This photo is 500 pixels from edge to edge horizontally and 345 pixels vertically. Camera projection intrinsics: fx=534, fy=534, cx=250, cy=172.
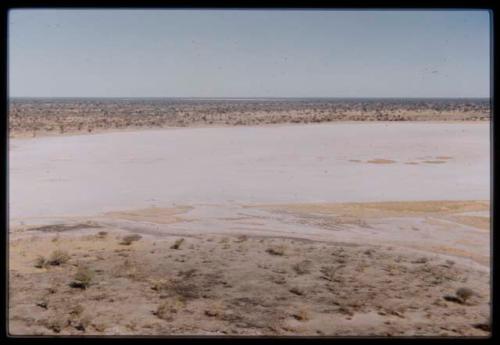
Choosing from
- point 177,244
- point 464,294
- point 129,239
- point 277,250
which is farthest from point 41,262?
point 464,294

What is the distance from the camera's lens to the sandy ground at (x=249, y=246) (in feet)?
19.2

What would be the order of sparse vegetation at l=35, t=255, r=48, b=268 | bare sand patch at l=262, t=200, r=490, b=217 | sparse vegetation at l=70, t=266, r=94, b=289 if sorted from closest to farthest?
sparse vegetation at l=70, t=266, r=94, b=289 → sparse vegetation at l=35, t=255, r=48, b=268 → bare sand patch at l=262, t=200, r=490, b=217

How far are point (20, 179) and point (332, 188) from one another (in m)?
8.24

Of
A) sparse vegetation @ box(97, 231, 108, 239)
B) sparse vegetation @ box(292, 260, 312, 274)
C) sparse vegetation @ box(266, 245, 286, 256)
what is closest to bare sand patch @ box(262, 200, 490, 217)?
sparse vegetation @ box(266, 245, 286, 256)

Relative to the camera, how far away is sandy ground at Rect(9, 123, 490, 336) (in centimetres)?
585

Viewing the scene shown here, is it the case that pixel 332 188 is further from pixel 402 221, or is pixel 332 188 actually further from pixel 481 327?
pixel 481 327

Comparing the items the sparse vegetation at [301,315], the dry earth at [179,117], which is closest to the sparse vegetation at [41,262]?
the sparse vegetation at [301,315]

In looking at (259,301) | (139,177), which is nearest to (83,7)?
(259,301)

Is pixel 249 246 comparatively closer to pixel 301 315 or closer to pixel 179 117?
pixel 301 315

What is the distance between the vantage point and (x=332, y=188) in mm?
13422

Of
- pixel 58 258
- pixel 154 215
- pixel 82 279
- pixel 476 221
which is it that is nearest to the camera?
pixel 82 279

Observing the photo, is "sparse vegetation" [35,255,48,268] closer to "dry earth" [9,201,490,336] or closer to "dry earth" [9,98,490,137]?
"dry earth" [9,201,490,336]

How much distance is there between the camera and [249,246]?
863cm

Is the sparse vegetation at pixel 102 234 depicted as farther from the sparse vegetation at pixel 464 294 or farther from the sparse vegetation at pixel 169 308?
the sparse vegetation at pixel 464 294
